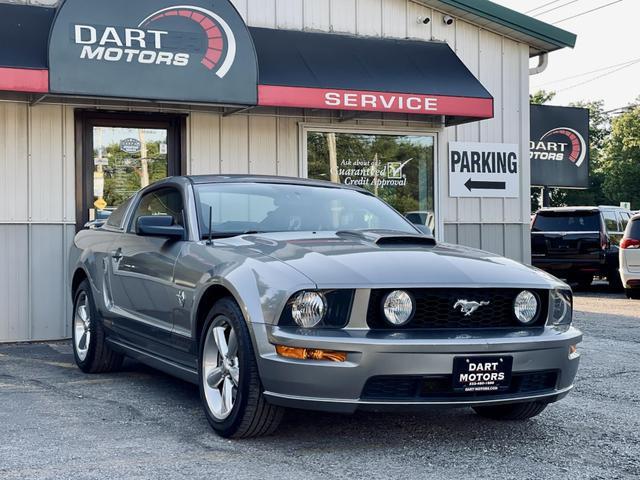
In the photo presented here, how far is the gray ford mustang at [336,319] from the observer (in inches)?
179

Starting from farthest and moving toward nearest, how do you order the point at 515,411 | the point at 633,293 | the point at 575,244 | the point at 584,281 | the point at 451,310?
the point at 584,281 → the point at 575,244 → the point at 633,293 → the point at 515,411 → the point at 451,310

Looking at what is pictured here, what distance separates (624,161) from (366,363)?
5925 centimetres

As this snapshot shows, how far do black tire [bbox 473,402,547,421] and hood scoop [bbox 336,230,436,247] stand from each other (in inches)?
41.8

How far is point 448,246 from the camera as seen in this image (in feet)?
18.9

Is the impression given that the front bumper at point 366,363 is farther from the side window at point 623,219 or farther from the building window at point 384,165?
the side window at point 623,219

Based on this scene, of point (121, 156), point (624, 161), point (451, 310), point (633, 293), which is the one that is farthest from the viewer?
point (624, 161)

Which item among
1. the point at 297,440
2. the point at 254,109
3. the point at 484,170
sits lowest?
the point at 297,440

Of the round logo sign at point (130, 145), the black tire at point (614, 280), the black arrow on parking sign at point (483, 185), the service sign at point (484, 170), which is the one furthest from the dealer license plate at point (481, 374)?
the black tire at point (614, 280)

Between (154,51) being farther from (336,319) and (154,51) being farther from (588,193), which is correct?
(588,193)

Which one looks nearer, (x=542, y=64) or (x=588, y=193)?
(x=542, y=64)

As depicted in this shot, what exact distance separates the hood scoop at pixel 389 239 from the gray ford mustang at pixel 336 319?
1 centimetres

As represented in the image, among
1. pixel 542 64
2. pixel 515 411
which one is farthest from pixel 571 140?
pixel 515 411

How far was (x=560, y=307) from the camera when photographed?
5.20 meters

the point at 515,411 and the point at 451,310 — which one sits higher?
the point at 451,310
